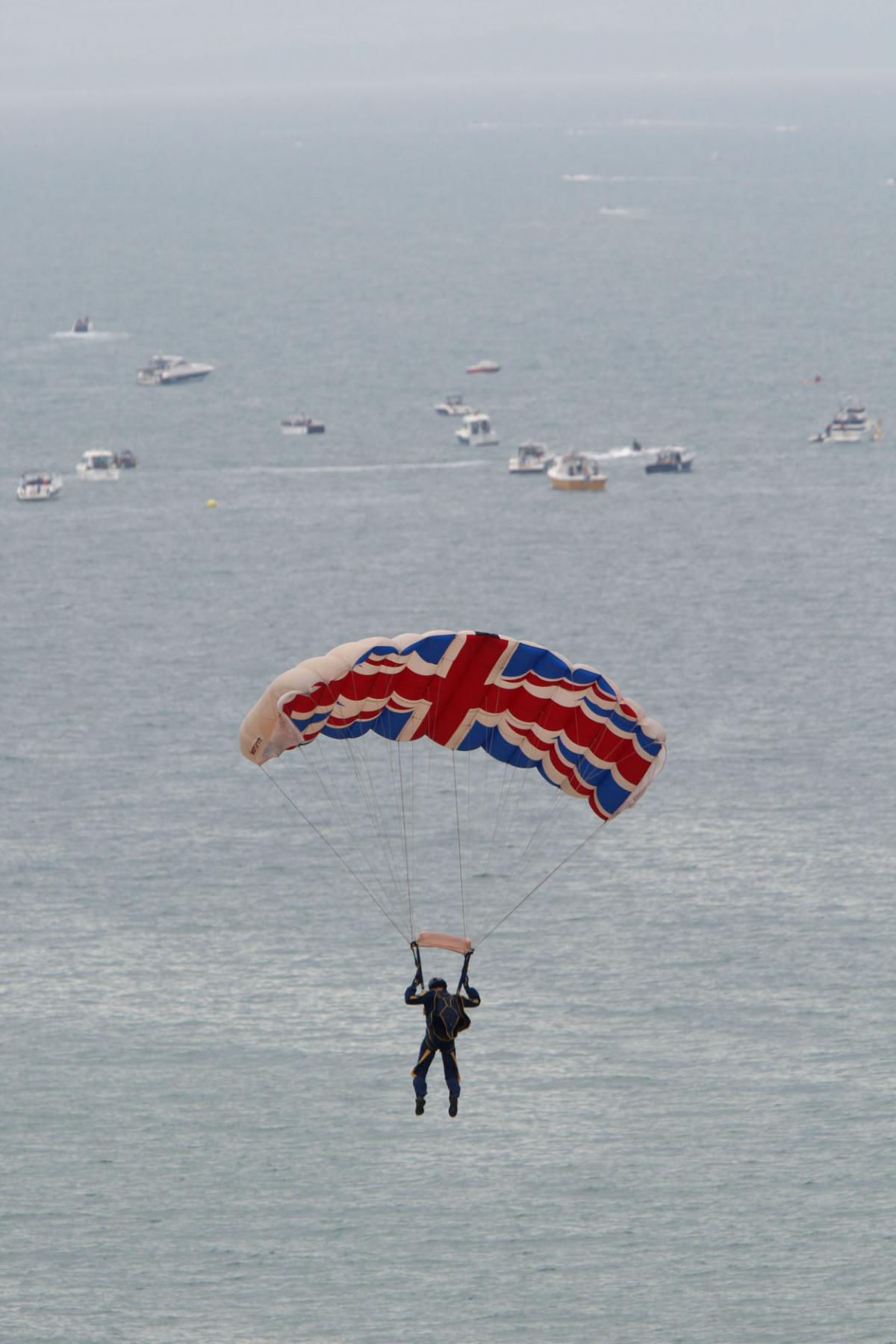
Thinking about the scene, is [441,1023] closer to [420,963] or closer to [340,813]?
[420,963]

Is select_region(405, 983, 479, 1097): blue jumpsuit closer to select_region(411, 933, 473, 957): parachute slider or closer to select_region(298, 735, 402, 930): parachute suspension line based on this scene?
select_region(411, 933, 473, 957): parachute slider

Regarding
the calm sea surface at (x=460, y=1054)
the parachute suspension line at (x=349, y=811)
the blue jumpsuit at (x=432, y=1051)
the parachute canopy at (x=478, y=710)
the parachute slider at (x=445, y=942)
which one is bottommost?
the parachute suspension line at (x=349, y=811)

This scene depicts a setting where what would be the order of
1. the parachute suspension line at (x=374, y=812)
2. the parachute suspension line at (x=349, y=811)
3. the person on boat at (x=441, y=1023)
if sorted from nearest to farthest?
the person on boat at (x=441, y=1023) < the parachute suspension line at (x=374, y=812) < the parachute suspension line at (x=349, y=811)

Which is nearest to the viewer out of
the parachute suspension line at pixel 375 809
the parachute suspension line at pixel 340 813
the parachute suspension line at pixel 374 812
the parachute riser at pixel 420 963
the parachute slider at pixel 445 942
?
the parachute riser at pixel 420 963

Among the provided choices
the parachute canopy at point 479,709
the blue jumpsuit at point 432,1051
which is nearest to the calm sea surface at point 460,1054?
the parachute canopy at point 479,709

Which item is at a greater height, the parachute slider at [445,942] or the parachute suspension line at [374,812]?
the parachute slider at [445,942]

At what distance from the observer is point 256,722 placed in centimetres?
5400

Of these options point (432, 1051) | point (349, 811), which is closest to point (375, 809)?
point (349, 811)

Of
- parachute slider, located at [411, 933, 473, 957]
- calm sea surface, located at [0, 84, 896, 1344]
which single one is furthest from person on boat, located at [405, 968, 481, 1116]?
calm sea surface, located at [0, 84, 896, 1344]

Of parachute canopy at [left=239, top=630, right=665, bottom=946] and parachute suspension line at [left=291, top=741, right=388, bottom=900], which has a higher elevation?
parachute canopy at [left=239, top=630, right=665, bottom=946]

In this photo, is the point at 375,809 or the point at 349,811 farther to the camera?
the point at 349,811

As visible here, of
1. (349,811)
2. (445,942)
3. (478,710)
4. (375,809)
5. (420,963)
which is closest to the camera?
(420,963)

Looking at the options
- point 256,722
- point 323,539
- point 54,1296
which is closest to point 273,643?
point 323,539

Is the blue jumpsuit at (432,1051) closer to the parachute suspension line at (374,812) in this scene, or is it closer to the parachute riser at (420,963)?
the parachute riser at (420,963)
